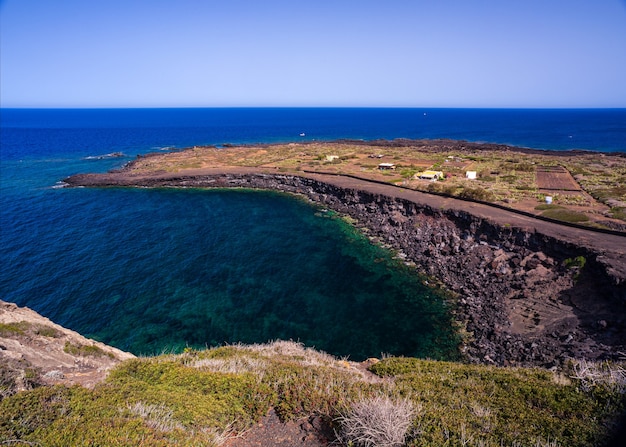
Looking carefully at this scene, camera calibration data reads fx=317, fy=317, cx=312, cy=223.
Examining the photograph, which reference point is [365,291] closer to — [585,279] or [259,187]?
[585,279]

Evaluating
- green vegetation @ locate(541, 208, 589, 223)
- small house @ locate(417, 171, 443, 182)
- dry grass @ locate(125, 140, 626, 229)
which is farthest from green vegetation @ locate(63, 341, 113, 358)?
small house @ locate(417, 171, 443, 182)

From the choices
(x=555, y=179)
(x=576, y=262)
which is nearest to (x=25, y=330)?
(x=576, y=262)

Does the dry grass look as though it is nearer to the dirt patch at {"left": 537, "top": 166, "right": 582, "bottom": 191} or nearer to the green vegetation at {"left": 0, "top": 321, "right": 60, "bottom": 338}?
the dirt patch at {"left": 537, "top": 166, "right": 582, "bottom": 191}

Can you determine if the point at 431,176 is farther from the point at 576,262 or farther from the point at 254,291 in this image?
the point at 254,291

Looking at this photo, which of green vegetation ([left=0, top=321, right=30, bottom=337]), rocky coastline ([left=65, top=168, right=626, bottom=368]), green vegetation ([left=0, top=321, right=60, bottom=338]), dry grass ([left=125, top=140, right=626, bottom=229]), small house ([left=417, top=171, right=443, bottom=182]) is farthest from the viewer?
small house ([left=417, top=171, right=443, bottom=182])

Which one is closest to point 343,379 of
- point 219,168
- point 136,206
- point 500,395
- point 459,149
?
point 500,395

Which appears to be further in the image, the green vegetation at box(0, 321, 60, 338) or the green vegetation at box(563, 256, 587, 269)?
the green vegetation at box(563, 256, 587, 269)
